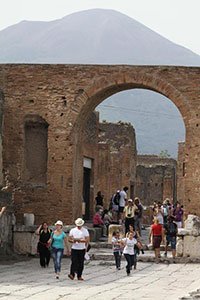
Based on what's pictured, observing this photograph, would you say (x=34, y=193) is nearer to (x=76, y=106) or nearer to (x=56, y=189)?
(x=56, y=189)

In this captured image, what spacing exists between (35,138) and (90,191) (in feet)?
21.9

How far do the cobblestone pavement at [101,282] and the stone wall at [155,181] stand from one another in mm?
32239

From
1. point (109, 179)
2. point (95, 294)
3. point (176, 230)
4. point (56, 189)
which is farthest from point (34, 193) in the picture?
point (109, 179)

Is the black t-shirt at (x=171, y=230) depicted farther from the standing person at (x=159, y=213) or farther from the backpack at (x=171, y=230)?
the standing person at (x=159, y=213)

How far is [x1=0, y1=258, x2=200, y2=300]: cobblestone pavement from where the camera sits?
1027cm

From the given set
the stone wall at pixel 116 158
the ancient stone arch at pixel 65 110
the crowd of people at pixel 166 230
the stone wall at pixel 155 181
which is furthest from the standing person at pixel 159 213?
the stone wall at pixel 155 181

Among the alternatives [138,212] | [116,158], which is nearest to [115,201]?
[138,212]

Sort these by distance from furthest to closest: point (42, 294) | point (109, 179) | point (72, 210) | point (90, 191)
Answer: point (109, 179), point (90, 191), point (72, 210), point (42, 294)

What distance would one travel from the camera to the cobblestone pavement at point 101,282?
10266 mm

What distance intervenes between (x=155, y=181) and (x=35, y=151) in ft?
95.5

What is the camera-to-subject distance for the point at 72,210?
20.5 meters

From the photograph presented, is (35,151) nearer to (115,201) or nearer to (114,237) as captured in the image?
(115,201)

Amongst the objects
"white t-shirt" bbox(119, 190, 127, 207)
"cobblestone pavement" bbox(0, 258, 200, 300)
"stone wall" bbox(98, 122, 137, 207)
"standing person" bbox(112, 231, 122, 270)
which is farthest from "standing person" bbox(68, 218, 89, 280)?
"stone wall" bbox(98, 122, 137, 207)

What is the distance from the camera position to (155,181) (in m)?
49.8
